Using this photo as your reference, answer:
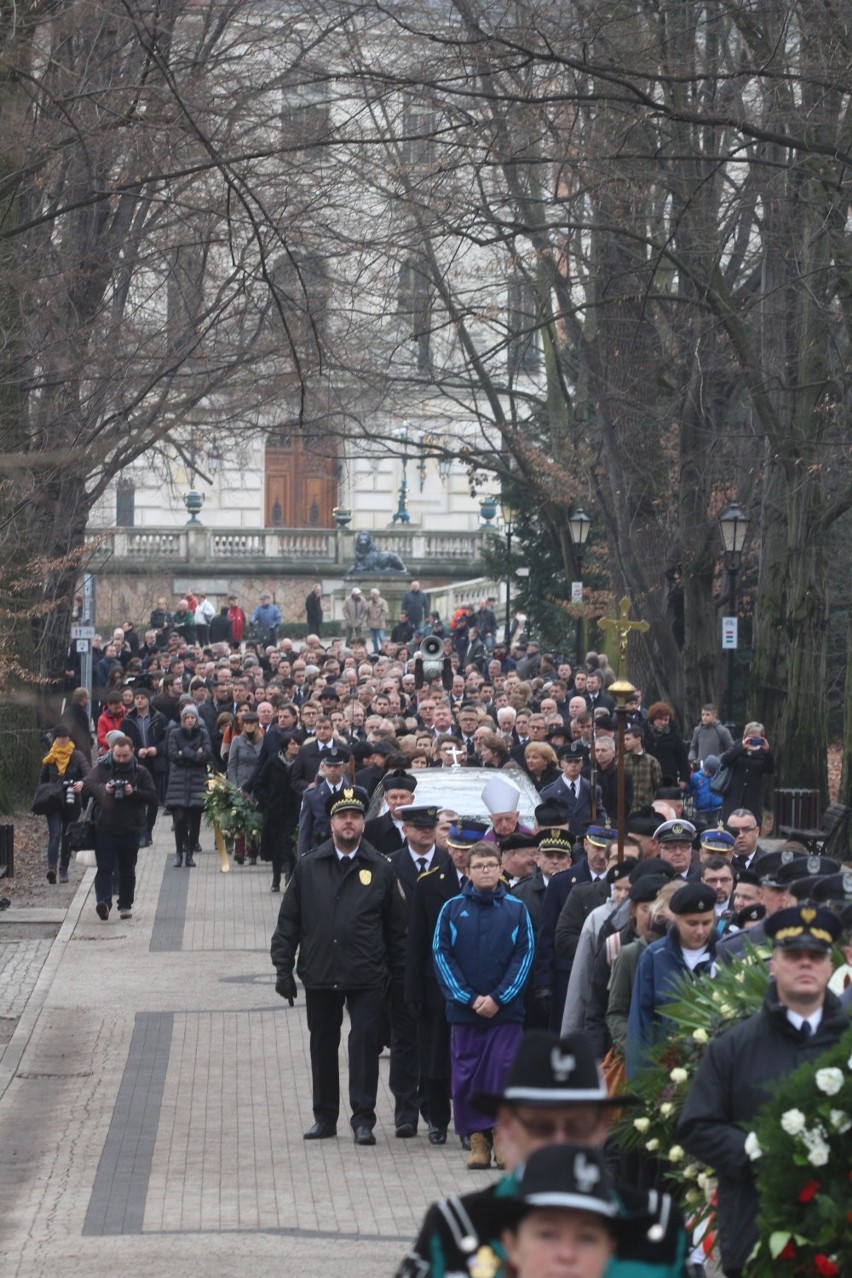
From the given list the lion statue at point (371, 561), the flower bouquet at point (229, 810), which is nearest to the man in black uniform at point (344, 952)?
the flower bouquet at point (229, 810)

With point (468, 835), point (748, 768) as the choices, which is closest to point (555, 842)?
point (468, 835)

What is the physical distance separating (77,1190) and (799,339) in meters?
17.5

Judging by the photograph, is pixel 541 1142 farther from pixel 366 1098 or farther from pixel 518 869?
pixel 518 869

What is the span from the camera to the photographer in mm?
20844

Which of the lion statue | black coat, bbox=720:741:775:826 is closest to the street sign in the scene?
black coat, bbox=720:741:775:826

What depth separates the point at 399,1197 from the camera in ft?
35.9

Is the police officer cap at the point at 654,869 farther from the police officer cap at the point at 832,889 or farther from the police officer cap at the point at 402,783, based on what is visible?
the police officer cap at the point at 402,783

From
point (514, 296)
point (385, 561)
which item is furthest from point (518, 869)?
point (385, 561)

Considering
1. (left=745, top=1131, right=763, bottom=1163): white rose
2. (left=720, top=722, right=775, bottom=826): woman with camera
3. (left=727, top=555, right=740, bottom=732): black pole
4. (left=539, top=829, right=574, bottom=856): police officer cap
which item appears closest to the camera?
(left=745, top=1131, right=763, bottom=1163): white rose

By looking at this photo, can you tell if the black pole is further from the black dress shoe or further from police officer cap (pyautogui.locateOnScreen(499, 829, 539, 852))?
the black dress shoe

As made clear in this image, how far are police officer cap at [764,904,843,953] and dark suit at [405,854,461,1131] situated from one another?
5304mm

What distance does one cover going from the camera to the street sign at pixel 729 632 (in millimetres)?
29859

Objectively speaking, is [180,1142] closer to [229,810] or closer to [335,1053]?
[335,1053]

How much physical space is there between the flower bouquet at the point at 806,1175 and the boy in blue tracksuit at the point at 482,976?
509 cm
